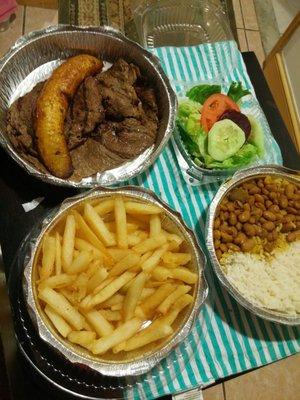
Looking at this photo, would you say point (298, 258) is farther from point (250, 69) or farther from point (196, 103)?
point (250, 69)

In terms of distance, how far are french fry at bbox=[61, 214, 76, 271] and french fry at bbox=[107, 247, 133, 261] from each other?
0.09 m

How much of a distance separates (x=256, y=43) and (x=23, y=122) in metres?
1.72

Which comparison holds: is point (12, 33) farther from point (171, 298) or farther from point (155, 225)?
point (171, 298)


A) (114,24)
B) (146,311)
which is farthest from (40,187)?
(114,24)

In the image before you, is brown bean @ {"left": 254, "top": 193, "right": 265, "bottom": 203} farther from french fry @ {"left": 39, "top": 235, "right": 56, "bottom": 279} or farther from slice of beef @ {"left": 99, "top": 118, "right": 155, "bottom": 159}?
french fry @ {"left": 39, "top": 235, "right": 56, "bottom": 279}

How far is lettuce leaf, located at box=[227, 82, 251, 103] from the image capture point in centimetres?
156

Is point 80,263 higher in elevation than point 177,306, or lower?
higher

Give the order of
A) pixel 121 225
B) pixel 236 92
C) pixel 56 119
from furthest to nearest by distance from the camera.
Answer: pixel 236 92 < pixel 56 119 < pixel 121 225

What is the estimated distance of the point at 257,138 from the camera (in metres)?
1.49

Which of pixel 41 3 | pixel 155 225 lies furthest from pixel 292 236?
pixel 41 3

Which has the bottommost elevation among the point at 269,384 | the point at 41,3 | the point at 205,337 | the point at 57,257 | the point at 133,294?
the point at 269,384

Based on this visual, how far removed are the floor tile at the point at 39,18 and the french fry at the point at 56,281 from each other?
62.7 inches

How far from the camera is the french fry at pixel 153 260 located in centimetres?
106

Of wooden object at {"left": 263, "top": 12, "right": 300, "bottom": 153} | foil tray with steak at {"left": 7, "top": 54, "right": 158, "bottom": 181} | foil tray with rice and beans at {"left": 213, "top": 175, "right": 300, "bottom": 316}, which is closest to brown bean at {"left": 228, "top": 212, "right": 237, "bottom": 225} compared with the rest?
foil tray with rice and beans at {"left": 213, "top": 175, "right": 300, "bottom": 316}
